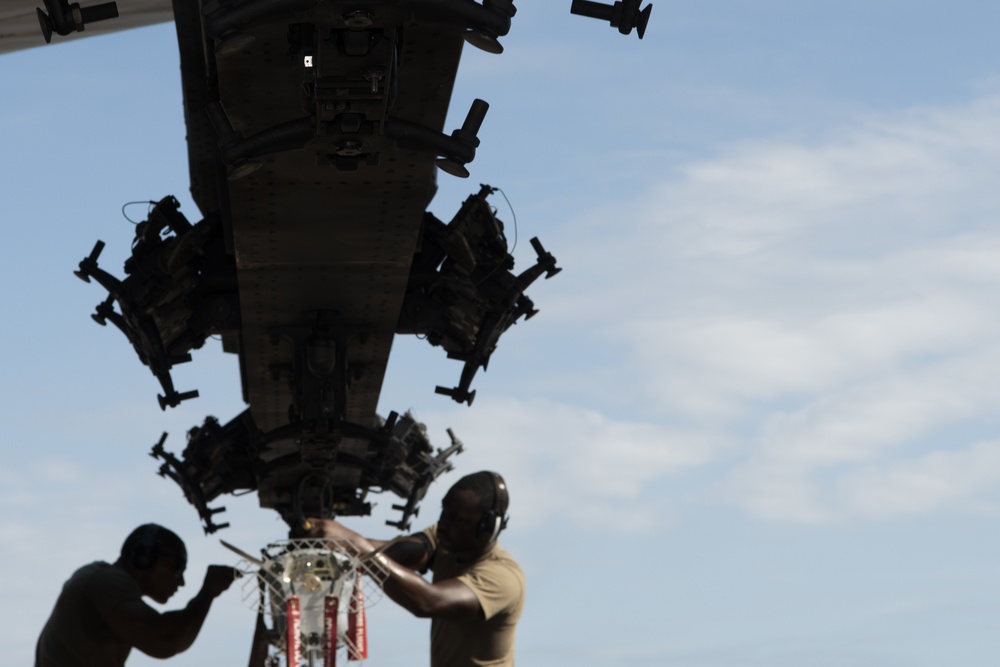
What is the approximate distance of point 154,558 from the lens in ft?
19.7

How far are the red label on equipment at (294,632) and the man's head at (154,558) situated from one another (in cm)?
129

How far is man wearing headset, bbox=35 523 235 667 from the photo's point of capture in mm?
5605

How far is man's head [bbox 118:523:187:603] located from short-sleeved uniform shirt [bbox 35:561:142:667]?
8 cm

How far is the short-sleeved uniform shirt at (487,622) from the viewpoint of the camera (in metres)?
5.43

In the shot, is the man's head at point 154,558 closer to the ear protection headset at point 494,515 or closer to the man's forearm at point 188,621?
the man's forearm at point 188,621

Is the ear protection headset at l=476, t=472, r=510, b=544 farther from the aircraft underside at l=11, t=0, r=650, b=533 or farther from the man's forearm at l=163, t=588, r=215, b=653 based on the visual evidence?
the aircraft underside at l=11, t=0, r=650, b=533

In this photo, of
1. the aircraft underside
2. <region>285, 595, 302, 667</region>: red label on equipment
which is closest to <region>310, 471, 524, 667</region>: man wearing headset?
<region>285, 595, 302, 667</region>: red label on equipment

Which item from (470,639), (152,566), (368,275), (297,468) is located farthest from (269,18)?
(297,468)

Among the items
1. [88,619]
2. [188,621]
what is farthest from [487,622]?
[88,619]

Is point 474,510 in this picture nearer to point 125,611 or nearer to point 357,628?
point 357,628

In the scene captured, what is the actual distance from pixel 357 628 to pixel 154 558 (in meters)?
1.41

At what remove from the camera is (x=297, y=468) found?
1891cm

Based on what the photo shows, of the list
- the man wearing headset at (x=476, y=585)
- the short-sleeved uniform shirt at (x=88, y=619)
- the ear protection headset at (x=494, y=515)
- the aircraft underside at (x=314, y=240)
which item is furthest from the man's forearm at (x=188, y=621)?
the aircraft underside at (x=314, y=240)

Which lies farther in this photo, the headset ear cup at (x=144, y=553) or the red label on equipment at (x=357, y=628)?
the headset ear cup at (x=144, y=553)
